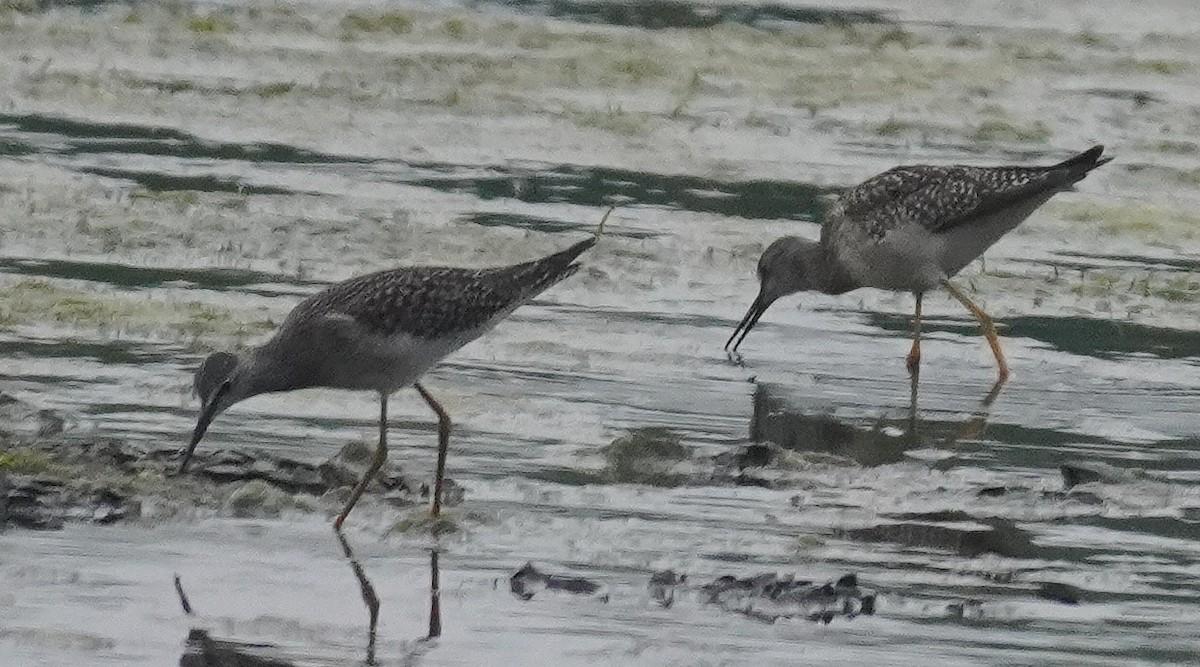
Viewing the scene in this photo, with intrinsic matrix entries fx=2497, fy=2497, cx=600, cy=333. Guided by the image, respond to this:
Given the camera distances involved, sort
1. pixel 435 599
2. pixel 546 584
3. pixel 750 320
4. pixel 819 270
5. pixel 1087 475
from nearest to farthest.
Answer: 1. pixel 435 599
2. pixel 546 584
3. pixel 1087 475
4. pixel 750 320
5. pixel 819 270

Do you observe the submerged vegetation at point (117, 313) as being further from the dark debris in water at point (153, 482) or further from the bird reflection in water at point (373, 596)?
the bird reflection in water at point (373, 596)

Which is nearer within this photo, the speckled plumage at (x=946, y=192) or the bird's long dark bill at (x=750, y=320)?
the bird's long dark bill at (x=750, y=320)

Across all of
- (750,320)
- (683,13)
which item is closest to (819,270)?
(750,320)

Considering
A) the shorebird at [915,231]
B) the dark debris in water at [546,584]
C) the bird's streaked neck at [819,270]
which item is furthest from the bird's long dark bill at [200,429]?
the bird's streaked neck at [819,270]

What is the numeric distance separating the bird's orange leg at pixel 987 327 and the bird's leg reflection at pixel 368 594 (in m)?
3.74

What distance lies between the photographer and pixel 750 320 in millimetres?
11016

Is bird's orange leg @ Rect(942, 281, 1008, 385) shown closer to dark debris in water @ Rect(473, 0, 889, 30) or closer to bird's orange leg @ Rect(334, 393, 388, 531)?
bird's orange leg @ Rect(334, 393, 388, 531)

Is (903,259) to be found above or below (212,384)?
above

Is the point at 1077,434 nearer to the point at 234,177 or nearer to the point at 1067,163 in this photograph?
the point at 1067,163

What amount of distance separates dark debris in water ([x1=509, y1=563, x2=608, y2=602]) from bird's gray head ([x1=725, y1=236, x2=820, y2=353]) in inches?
164

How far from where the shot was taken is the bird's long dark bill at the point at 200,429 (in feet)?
25.8

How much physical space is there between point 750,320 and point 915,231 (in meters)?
0.87

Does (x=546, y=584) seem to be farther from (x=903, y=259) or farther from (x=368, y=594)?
(x=903, y=259)

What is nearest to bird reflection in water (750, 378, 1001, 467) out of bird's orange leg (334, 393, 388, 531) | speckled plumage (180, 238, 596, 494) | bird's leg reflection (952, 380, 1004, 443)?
bird's leg reflection (952, 380, 1004, 443)
